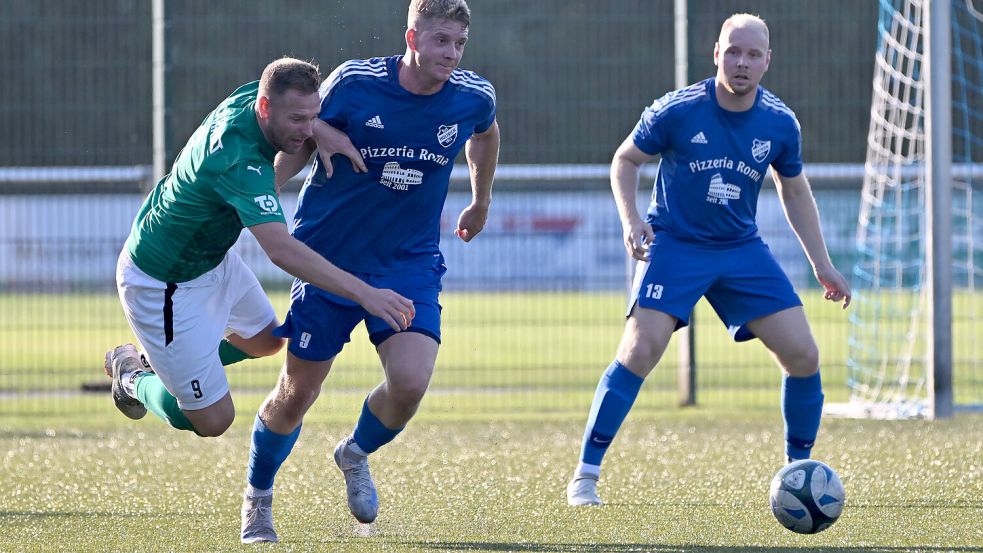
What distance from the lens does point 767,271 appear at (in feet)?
19.0

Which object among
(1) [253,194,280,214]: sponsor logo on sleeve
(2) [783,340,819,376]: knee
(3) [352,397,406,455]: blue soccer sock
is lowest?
(3) [352,397,406,455]: blue soccer sock

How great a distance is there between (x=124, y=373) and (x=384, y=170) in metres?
1.43

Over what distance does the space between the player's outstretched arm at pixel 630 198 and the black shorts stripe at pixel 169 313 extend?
5.87 feet

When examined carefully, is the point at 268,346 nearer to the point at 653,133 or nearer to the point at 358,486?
the point at 358,486

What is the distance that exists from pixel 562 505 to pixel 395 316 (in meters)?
1.66

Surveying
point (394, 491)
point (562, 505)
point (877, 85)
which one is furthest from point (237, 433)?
point (877, 85)

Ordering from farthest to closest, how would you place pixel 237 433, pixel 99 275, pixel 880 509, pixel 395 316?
pixel 99 275 → pixel 237 433 → pixel 880 509 → pixel 395 316

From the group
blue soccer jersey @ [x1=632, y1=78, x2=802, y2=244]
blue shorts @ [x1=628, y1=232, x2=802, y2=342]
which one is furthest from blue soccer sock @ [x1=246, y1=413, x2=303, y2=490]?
blue soccer jersey @ [x1=632, y1=78, x2=802, y2=244]

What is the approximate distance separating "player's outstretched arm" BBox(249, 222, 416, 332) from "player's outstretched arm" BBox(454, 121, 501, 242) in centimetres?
114

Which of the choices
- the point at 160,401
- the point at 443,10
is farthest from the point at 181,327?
the point at 443,10

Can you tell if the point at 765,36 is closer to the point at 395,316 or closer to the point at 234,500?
the point at 395,316

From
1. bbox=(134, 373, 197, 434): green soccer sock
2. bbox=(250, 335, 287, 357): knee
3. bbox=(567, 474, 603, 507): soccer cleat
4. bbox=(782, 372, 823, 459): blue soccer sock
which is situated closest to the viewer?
bbox=(134, 373, 197, 434): green soccer sock

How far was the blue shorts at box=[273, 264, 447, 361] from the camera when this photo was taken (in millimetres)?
5113

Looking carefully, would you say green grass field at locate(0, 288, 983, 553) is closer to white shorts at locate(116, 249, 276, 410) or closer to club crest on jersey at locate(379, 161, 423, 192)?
white shorts at locate(116, 249, 276, 410)
